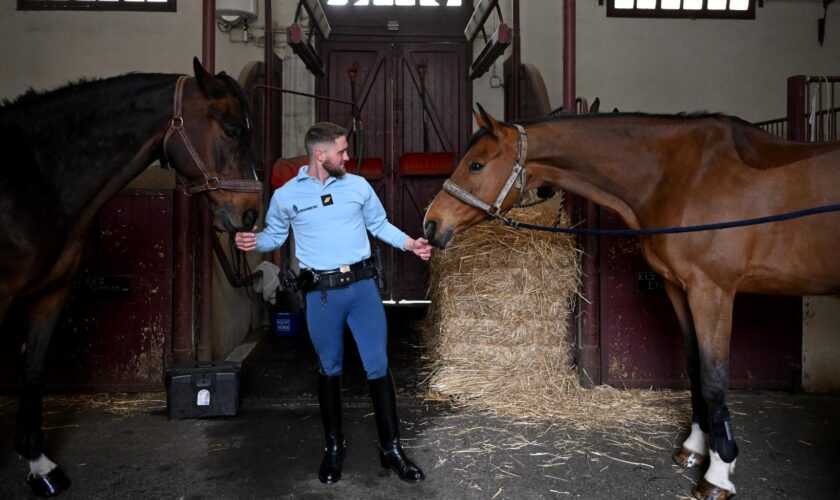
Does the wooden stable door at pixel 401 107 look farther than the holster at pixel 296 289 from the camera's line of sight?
Yes

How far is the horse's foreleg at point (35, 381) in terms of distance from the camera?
8.16 ft

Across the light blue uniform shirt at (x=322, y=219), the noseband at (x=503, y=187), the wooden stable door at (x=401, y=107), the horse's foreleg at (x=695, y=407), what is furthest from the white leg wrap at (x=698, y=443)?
the wooden stable door at (x=401, y=107)

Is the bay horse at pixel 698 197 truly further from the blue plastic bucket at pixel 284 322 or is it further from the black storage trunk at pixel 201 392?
the blue plastic bucket at pixel 284 322

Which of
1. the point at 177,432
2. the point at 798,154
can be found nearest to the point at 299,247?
the point at 177,432

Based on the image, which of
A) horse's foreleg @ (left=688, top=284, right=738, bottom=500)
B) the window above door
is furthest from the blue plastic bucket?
the window above door

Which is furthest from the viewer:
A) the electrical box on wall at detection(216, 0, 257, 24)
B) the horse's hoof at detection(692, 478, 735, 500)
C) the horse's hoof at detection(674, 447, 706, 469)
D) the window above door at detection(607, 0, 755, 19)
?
the window above door at detection(607, 0, 755, 19)

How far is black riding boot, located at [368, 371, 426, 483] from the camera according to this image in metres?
2.61

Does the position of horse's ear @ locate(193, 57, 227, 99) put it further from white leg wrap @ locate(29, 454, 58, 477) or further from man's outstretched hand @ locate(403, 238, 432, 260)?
white leg wrap @ locate(29, 454, 58, 477)

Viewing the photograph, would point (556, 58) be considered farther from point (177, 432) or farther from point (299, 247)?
point (177, 432)

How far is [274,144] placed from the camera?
6223 millimetres

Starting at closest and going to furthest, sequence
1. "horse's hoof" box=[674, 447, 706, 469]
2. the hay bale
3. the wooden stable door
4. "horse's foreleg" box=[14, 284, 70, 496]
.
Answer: "horse's foreleg" box=[14, 284, 70, 496] < "horse's hoof" box=[674, 447, 706, 469] < the hay bale < the wooden stable door

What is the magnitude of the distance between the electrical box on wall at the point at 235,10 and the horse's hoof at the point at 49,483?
15.6 feet

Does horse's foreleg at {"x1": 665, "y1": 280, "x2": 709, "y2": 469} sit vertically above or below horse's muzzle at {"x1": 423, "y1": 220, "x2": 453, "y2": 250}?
below

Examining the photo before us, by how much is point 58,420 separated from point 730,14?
23.6ft
